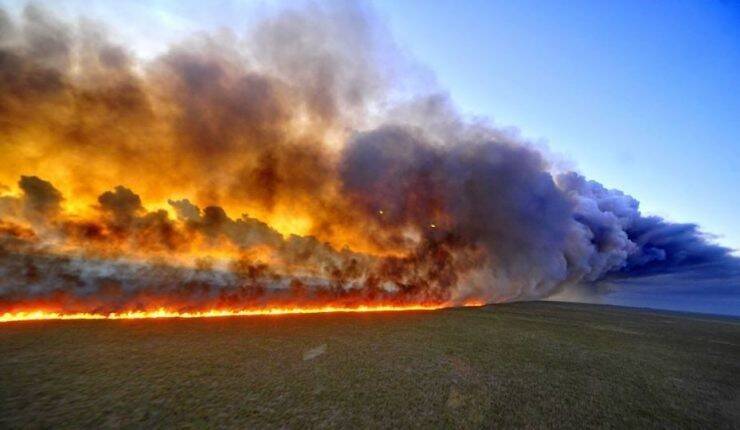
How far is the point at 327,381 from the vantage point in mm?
12242

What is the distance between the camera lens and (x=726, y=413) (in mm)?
11953

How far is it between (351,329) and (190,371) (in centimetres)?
1336

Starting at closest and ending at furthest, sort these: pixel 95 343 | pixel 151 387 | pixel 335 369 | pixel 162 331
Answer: pixel 151 387
pixel 335 369
pixel 95 343
pixel 162 331

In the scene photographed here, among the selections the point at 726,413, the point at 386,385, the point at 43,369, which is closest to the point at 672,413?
the point at 726,413

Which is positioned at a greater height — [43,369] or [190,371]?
[43,369]

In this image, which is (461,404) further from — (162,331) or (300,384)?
(162,331)

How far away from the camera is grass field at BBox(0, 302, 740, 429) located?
919cm

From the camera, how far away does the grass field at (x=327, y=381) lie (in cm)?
919

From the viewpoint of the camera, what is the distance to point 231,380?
11.7 m

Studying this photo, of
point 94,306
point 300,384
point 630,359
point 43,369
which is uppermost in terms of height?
point 94,306

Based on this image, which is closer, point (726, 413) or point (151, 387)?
point (151, 387)

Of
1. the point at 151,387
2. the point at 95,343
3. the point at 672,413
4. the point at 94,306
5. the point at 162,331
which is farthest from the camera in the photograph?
the point at 94,306

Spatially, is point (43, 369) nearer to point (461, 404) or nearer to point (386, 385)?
point (386, 385)

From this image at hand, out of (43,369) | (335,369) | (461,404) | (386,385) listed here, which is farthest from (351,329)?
(43,369)
